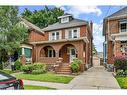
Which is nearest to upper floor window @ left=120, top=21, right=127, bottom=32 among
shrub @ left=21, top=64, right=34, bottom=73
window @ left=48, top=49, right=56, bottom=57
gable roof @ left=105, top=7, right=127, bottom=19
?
gable roof @ left=105, top=7, right=127, bottom=19

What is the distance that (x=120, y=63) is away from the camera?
14609 mm

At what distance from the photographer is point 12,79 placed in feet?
25.6

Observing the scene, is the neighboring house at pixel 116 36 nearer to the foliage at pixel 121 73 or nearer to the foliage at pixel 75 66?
the foliage at pixel 75 66

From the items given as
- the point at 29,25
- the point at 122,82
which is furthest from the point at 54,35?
the point at 122,82

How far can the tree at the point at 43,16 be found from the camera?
1243cm

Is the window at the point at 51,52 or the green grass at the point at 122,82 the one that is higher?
the window at the point at 51,52

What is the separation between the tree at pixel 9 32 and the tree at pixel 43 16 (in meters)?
0.70

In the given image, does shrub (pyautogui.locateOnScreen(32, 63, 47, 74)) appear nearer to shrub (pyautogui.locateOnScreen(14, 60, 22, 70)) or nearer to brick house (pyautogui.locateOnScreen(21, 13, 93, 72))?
brick house (pyautogui.locateOnScreen(21, 13, 93, 72))

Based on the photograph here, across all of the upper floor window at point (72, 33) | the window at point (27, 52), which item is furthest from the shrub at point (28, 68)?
the upper floor window at point (72, 33)

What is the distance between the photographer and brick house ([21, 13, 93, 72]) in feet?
51.4

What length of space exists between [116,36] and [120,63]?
2989 millimetres
